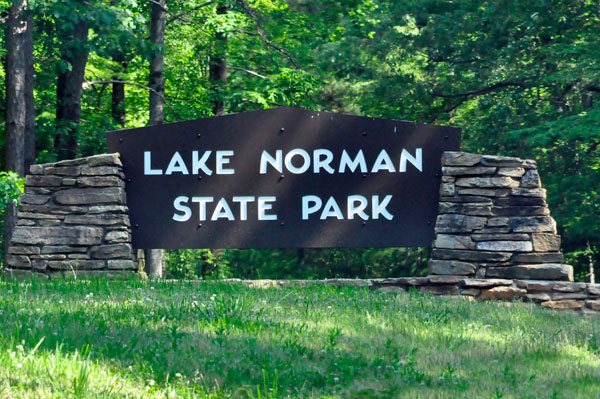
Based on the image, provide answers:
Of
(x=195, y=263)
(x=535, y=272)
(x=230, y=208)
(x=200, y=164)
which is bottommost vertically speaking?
(x=195, y=263)

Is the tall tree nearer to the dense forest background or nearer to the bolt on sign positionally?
the dense forest background

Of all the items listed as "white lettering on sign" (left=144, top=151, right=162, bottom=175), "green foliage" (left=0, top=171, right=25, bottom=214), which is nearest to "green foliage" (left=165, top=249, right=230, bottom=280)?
"green foliage" (left=0, top=171, right=25, bottom=214)

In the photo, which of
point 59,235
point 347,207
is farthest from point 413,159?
point 59,235

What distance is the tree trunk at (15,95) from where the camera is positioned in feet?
60.3

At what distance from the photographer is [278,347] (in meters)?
7.16

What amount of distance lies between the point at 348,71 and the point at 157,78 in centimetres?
603

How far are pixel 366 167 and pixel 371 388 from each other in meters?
6.59

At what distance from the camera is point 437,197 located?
492 inches

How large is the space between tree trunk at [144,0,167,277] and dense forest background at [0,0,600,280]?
1.5 inches

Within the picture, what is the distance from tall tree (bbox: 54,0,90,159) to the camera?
68.1 feet

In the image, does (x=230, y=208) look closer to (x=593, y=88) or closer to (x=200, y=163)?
(x=200, y=163)

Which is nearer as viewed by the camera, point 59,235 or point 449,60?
point 59,235

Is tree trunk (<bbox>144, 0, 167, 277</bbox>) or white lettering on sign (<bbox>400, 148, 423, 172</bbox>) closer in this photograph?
white lettering on sign (<bbox>400, 148, 423, 172</bbox>)

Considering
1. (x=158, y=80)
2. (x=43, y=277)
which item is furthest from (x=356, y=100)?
(x=43, y=277)
